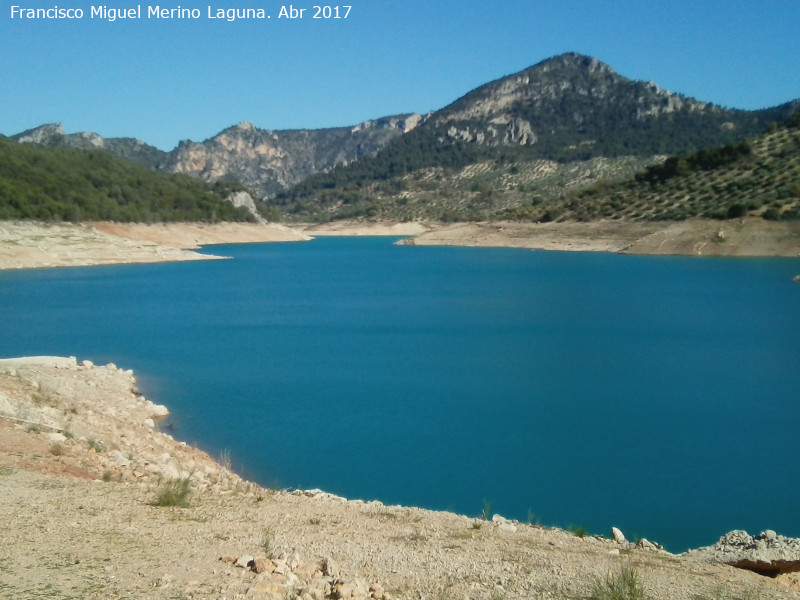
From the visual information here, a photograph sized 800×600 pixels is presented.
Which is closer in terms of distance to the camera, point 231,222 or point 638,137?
point 231,222

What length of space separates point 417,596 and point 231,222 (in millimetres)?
71487

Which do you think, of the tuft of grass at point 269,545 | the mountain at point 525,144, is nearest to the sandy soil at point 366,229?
the mountain at point 525,144

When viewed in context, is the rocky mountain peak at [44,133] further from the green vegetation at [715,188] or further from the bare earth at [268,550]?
the bare earth at [268,550]

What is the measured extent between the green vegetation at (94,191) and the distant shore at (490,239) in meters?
1.38

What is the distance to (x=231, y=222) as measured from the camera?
242 feet

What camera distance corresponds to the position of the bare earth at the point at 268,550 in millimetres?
4129

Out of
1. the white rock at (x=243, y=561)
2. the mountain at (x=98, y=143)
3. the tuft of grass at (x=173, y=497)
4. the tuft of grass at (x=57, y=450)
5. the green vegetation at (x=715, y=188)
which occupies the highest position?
the mountain at (x=98, y=143)

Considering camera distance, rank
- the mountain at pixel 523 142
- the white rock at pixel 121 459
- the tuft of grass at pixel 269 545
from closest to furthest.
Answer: the tuft of grass at pixel 269 545 < the white rock at pixel 121 459 < the mountain at pixel 523 142

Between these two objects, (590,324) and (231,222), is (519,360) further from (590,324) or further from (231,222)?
(231,222)

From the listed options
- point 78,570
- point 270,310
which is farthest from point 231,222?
point 78,570

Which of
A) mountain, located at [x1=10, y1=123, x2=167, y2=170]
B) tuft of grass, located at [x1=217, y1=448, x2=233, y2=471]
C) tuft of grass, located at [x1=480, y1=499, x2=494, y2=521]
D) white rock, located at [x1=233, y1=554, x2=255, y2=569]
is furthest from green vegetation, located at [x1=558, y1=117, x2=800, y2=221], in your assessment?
mountain, located at [x1=10, y1=123, x2=167, y2=170]

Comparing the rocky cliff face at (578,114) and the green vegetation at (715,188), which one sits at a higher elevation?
the rocky cliff face at (578,114)

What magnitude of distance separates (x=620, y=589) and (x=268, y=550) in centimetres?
191

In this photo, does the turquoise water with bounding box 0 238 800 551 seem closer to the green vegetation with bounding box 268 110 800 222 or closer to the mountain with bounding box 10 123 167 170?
the green vegetation with bounding box 268 110 800 222
